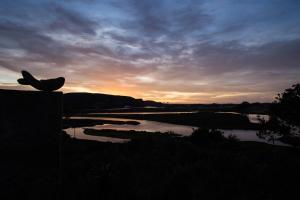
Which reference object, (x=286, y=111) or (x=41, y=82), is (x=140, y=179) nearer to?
(x=41, y=82)

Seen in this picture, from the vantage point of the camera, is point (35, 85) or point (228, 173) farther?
point (228, 173)

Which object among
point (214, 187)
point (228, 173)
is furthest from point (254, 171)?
point (214, 187)

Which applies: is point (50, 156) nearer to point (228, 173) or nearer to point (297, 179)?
point (228, 173)

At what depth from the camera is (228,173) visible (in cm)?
1134

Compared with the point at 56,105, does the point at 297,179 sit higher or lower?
lower

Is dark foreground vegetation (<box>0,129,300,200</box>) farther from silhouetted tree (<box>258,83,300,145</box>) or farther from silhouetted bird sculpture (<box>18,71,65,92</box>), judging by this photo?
silhouetted tree (<box>258,83,300,145</box>)

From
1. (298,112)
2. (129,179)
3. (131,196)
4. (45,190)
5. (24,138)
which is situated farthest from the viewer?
(298,112)

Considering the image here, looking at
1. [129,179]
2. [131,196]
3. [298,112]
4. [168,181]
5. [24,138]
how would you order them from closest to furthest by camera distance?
[24,138] < [131,196] < [168,181] < [129,179] < [298,112]

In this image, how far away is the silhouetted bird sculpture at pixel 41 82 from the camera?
5422 mm

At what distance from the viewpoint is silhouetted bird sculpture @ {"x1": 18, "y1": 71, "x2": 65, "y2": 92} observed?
213 inches

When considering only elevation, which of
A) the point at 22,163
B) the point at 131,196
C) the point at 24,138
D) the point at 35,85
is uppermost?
the point at 35,85

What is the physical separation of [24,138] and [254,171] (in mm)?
9583

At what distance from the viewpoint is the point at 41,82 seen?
5.54 meters

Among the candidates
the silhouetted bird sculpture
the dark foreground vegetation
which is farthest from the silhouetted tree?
the silhouetted bird sculpture
